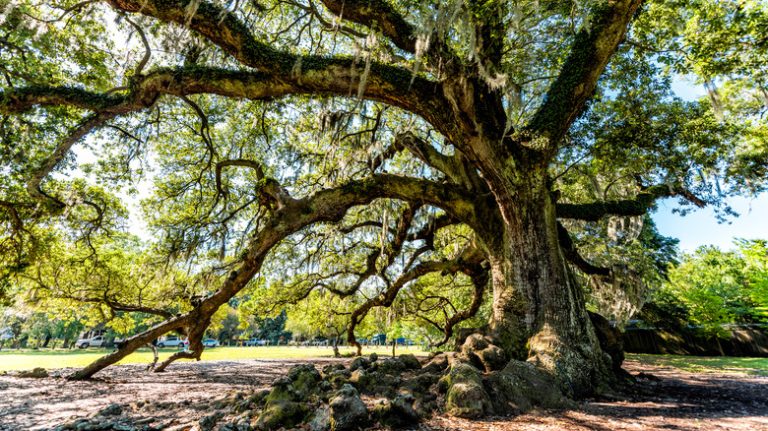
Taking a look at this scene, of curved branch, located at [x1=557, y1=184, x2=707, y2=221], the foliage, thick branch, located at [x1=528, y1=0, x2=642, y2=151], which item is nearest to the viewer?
thick branch, located at [x1=528, y1=0, x2=642, y2=151]

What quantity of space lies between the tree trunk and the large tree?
29 mm

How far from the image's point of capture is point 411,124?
6.63 meters

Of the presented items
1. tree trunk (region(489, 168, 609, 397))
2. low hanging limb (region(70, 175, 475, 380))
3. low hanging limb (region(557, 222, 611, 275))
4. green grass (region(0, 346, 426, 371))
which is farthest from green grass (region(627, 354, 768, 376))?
green grass (region(0, 346, 426, 371))

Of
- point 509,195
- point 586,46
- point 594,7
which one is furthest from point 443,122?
point 594,7

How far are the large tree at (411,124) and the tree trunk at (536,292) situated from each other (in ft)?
0.10

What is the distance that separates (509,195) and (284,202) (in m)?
3.87

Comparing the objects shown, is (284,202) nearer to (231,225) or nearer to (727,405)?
(231,225)

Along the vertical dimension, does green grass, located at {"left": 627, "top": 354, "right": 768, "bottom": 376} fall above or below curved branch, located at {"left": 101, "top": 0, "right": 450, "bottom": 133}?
below

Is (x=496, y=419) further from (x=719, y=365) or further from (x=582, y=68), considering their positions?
(x=719, y=365)

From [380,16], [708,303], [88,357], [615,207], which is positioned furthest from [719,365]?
[88,357]

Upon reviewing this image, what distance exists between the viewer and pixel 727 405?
379 centimetres

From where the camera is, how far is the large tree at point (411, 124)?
15.7ft

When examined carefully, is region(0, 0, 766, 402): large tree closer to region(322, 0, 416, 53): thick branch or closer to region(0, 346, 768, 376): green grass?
region(322, 0, 416, 53): thick branch

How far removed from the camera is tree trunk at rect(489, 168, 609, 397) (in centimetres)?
466
